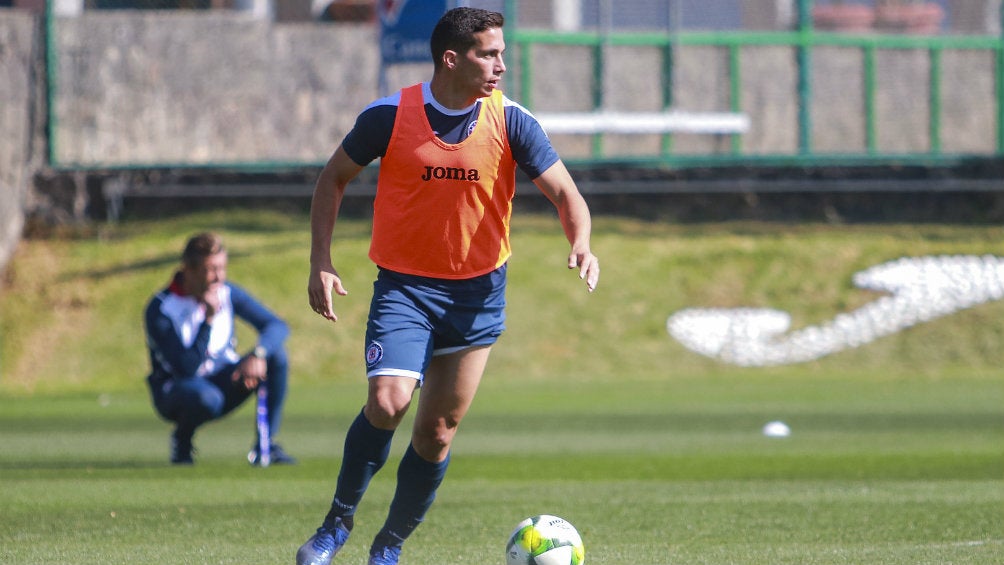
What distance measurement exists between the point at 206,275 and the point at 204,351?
2.10 ft

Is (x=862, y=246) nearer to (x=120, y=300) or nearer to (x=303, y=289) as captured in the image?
(x=303, y=289)

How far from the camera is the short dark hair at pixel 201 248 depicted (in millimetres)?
9703

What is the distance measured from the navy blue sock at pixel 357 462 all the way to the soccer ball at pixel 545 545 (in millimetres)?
647

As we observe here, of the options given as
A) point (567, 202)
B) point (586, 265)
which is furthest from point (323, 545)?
point (567, 202)

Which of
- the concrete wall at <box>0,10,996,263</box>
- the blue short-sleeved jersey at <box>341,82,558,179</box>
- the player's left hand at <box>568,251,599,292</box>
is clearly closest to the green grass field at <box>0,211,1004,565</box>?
the concrete wall at <box>0,10,996,263</box>

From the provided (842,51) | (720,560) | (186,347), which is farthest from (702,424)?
(842,51)

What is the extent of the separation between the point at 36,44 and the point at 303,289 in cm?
522

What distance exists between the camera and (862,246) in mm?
22094

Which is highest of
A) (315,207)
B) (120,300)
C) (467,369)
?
(315,207)

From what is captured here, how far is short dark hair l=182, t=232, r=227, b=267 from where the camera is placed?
31.8 ft

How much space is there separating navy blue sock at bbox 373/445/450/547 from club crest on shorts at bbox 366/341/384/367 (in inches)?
20.8

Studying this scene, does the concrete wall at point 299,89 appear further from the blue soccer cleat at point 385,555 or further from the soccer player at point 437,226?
the blue soccer cleat at point 385,555

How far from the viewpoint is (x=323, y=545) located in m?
5.86

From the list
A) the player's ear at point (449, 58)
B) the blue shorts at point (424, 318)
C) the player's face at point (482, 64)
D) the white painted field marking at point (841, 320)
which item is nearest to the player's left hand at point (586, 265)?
the blue shorts at point (424, 318)
